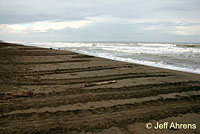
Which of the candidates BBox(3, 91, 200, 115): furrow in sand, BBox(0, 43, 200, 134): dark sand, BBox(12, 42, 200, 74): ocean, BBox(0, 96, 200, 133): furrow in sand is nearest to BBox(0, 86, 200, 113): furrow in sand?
BBox(0, 43, 200, 134): dark sand

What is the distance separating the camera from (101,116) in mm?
3475

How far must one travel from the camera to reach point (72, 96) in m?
4.62

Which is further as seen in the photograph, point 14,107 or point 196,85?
point 196,85

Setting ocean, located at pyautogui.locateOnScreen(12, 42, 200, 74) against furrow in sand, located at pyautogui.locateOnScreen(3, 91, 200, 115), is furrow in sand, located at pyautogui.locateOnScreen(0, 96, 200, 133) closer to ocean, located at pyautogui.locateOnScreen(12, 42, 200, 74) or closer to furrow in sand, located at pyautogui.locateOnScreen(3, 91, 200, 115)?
furrow in sand, located at pyautogui.locateOnScreen(3, 91, 200, 115)

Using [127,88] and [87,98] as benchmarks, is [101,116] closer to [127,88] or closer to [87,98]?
[87,98]

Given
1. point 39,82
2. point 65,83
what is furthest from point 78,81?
point 39,82

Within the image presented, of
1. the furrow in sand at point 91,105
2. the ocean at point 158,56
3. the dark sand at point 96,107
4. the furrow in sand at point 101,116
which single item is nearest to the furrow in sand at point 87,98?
the dark sand at point 96,107

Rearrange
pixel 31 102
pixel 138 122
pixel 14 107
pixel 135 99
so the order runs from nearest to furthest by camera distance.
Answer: pixel 138 122 → pixel 14 107 → pixel 31 102 → pixel 135 99

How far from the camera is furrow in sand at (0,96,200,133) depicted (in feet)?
10.1

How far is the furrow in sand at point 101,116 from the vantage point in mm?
3066

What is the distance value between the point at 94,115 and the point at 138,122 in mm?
938

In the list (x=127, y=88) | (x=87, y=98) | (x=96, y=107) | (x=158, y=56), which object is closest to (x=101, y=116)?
(x=96, y=107)

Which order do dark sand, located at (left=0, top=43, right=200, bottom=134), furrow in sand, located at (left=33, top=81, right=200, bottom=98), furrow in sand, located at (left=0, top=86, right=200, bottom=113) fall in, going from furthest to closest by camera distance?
furrow in sand, located at (left=33, top=81, right=200, bottom=98) < furrow in sand, located at (left=0, top=86, right=200, bottom=113) < dark sand, located at (left=0, top=43, right=200, bottom=134)

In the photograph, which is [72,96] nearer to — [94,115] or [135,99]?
[94,115]
